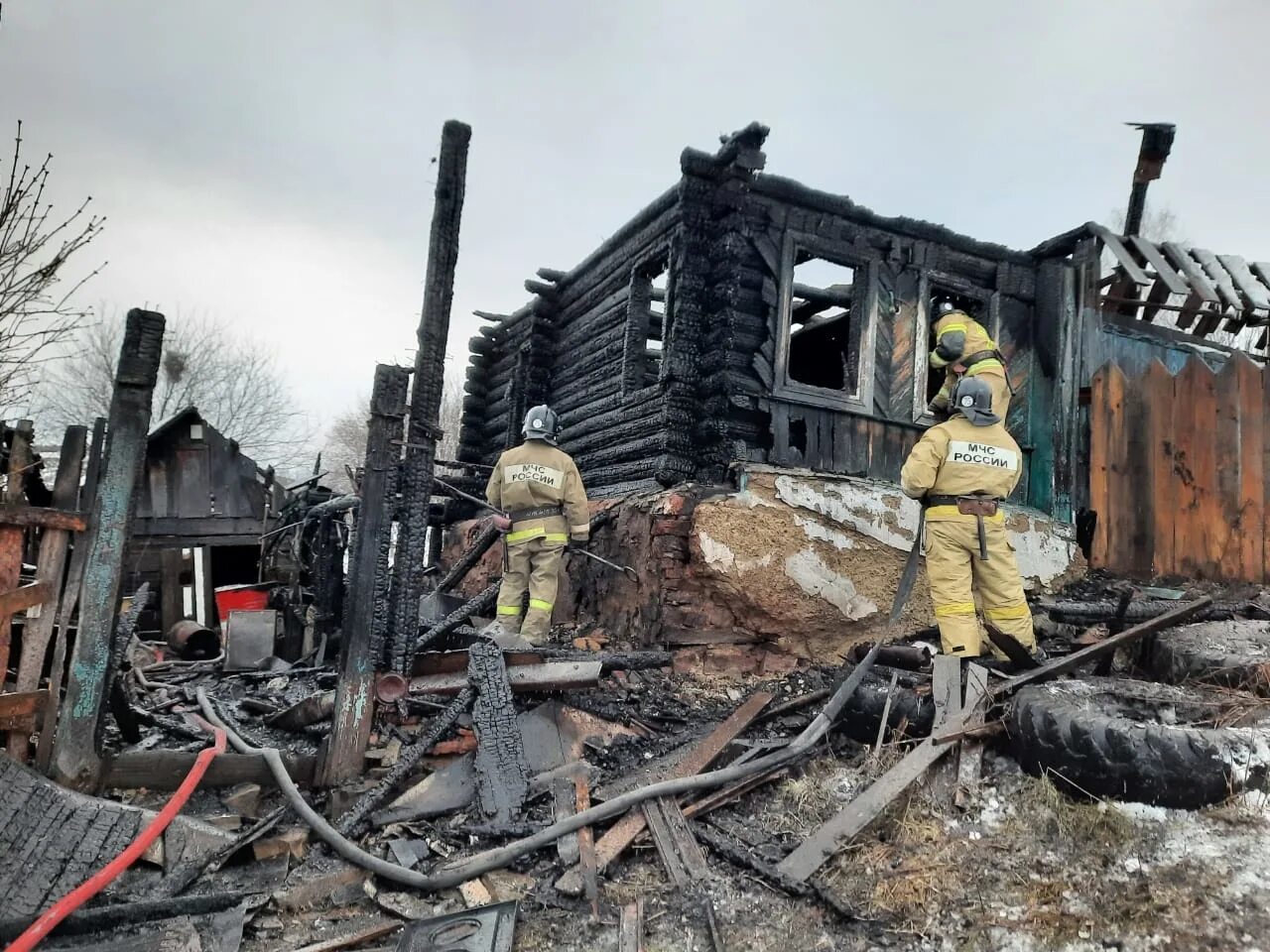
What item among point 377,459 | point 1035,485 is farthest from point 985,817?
point 1035,485

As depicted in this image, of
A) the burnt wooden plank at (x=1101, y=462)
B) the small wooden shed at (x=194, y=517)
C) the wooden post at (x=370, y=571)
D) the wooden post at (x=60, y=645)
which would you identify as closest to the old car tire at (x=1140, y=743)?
the wooden post at (x=370, y=571)

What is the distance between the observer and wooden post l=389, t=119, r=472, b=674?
4387mm

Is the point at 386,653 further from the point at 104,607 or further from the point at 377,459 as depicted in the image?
the point at 104,607

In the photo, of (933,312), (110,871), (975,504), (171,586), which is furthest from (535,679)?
(171,586)

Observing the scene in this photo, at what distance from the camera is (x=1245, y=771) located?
3020 millimetres

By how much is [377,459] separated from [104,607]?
144 cm

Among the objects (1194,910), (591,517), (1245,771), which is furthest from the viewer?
(591,517)

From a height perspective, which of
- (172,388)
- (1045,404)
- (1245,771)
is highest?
(172,388)

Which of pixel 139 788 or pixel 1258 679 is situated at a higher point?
pixel 1258 679

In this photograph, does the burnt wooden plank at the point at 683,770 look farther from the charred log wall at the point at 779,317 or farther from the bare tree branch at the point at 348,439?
the bare tree branch at the point at 348,439

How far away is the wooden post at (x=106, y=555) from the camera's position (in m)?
3.66

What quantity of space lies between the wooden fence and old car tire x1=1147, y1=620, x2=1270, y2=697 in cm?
193

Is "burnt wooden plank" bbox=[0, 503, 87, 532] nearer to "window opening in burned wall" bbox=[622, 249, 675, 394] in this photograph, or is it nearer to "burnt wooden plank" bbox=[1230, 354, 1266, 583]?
"window opening in burned wall" bbox=[622, 249, 675, 394]

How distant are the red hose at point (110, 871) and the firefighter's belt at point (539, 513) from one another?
303cm
